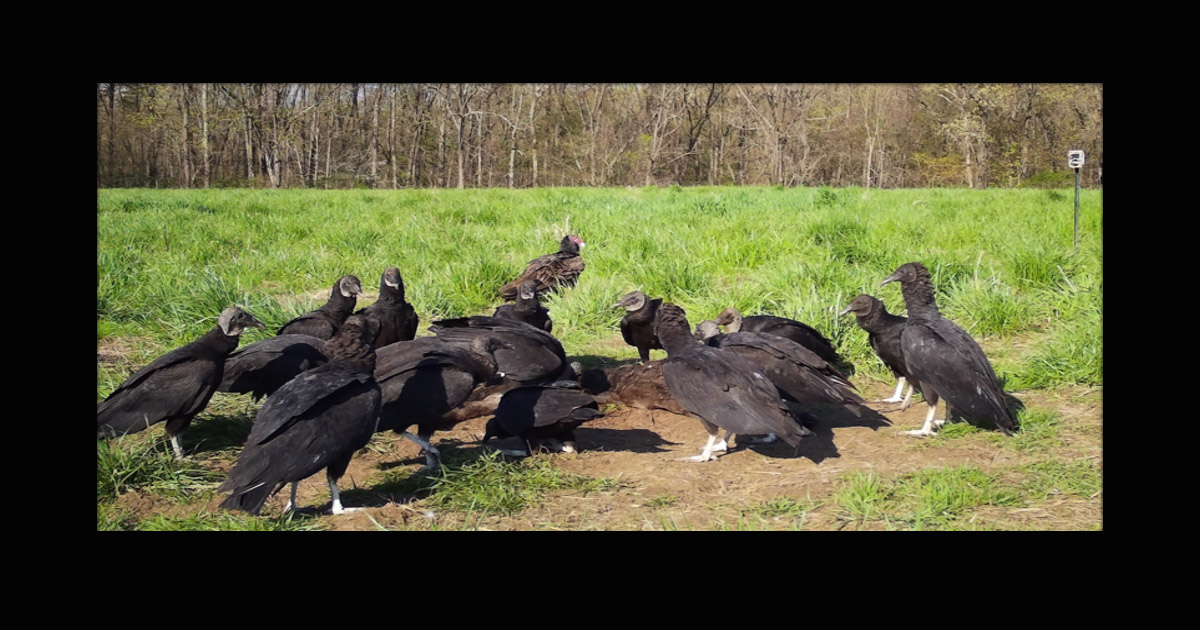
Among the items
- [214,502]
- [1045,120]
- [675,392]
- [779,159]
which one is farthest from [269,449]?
[1045,120]

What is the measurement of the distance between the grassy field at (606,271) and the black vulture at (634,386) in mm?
1019

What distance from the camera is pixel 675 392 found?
13.6 feet

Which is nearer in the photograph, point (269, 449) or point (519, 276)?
point (269, 449)

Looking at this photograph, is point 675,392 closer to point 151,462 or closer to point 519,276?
point 151,462

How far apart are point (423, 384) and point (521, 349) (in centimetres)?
92

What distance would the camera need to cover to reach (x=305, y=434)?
3.16 meters

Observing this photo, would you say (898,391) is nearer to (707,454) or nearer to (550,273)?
(707,454)

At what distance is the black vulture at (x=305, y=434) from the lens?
3.05 m

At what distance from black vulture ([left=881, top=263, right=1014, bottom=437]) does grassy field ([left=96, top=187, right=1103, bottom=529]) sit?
55 centimetres

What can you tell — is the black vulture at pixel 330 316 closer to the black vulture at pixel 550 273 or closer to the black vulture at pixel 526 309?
the black vulture at pixel 526 309

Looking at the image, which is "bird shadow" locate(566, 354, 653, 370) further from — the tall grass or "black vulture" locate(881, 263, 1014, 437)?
"black vulture" locate(881, 263, 1014, 437)

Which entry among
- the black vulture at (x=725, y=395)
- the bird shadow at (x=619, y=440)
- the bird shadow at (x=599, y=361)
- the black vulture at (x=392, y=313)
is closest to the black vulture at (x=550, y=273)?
the bird shadow at (x=599, y=361)

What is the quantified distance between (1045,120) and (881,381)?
27327 mm

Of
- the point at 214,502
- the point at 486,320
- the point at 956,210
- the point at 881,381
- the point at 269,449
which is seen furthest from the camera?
the point at 956,210
